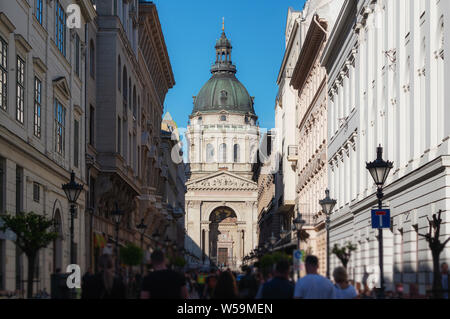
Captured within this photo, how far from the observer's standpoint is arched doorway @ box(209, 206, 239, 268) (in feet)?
637

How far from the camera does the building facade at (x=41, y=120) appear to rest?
1002 inches

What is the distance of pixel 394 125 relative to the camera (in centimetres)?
3084

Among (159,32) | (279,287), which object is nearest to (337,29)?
(159,32)

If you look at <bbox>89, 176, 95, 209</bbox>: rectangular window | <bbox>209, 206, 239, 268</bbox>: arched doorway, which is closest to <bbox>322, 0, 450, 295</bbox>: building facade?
<bbox>89, 176, 95, 209</bbox>: rectangular window

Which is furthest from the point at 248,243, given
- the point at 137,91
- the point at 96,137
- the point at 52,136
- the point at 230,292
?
the point at 230,292

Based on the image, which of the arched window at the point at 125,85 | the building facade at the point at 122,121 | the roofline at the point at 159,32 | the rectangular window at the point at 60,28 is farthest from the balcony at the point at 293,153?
the rectangular window at the point at 60,28

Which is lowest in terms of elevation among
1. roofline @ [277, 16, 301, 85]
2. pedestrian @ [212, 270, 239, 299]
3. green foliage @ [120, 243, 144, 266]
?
pedestrian @ [212, 270, 239, 299]

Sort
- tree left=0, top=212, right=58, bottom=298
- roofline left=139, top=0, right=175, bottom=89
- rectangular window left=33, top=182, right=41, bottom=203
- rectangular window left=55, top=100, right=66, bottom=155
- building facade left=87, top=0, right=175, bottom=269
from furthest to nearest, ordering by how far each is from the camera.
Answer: roofline left=139, top=0, right=175, bottom=89, building facade left=87, top=0, right=175, bottom=269, rectangular window left=55, top=100, right=66, bottom=155, rectangular window left=33, top=182, right=41, bottom=203, tree left=0, top=212, right=58, bottom=298

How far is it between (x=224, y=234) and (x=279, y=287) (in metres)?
186

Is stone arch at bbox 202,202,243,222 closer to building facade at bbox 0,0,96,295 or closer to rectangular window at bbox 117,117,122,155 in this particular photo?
rectangular window at bbox 117,117,122,155

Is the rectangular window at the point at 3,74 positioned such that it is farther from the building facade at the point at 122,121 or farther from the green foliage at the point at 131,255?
the green foliage at the point at 131,255

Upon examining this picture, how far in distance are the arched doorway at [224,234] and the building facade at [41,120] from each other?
15239 cm
